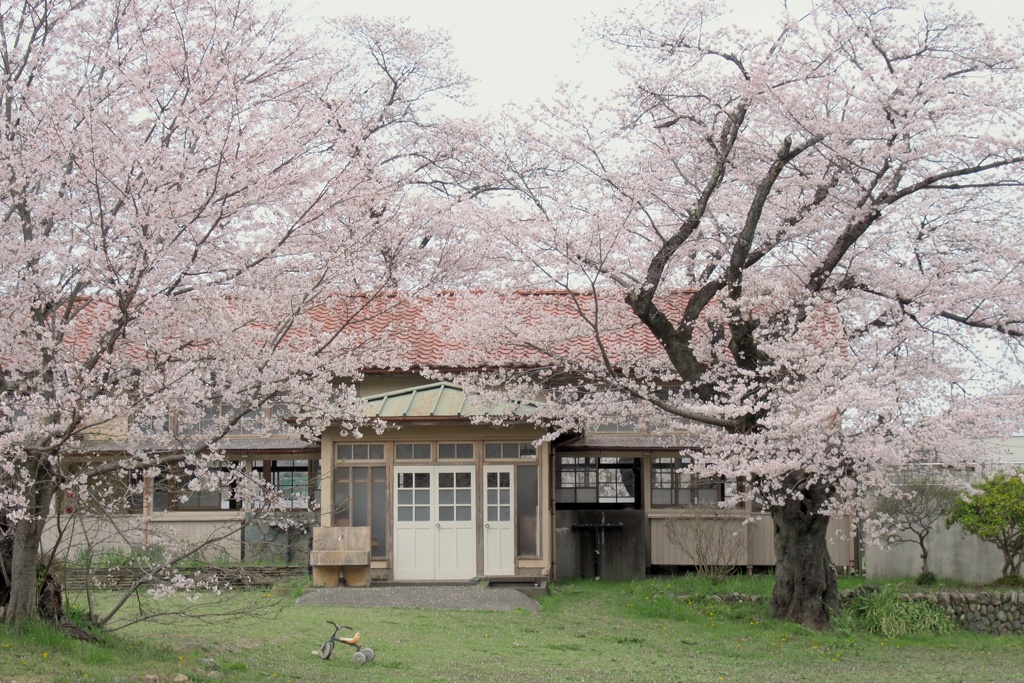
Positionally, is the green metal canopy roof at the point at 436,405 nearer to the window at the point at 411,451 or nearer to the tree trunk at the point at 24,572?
the window at the point at 411,451

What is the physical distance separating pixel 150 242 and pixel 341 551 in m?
8.02

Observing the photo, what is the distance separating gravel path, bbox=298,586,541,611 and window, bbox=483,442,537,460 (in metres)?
2.07

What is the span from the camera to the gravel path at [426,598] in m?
13.7

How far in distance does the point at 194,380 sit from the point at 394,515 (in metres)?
7.77

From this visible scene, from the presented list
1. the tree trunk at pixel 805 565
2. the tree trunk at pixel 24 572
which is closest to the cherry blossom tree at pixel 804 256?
the tree trunk at pixel 805 565

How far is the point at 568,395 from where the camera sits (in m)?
15.2

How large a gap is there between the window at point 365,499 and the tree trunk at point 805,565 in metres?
5.66

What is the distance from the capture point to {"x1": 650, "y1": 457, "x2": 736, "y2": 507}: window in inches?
710

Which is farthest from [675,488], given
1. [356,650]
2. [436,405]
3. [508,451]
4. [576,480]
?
[356,650]

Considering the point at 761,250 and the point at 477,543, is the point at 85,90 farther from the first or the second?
the point at 477,543

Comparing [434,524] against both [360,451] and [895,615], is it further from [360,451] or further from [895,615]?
[895,615]

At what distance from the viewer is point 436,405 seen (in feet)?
52.3

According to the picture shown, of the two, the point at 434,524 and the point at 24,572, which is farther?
the point at 434,524

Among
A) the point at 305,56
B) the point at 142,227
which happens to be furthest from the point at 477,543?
the point at 142,227
